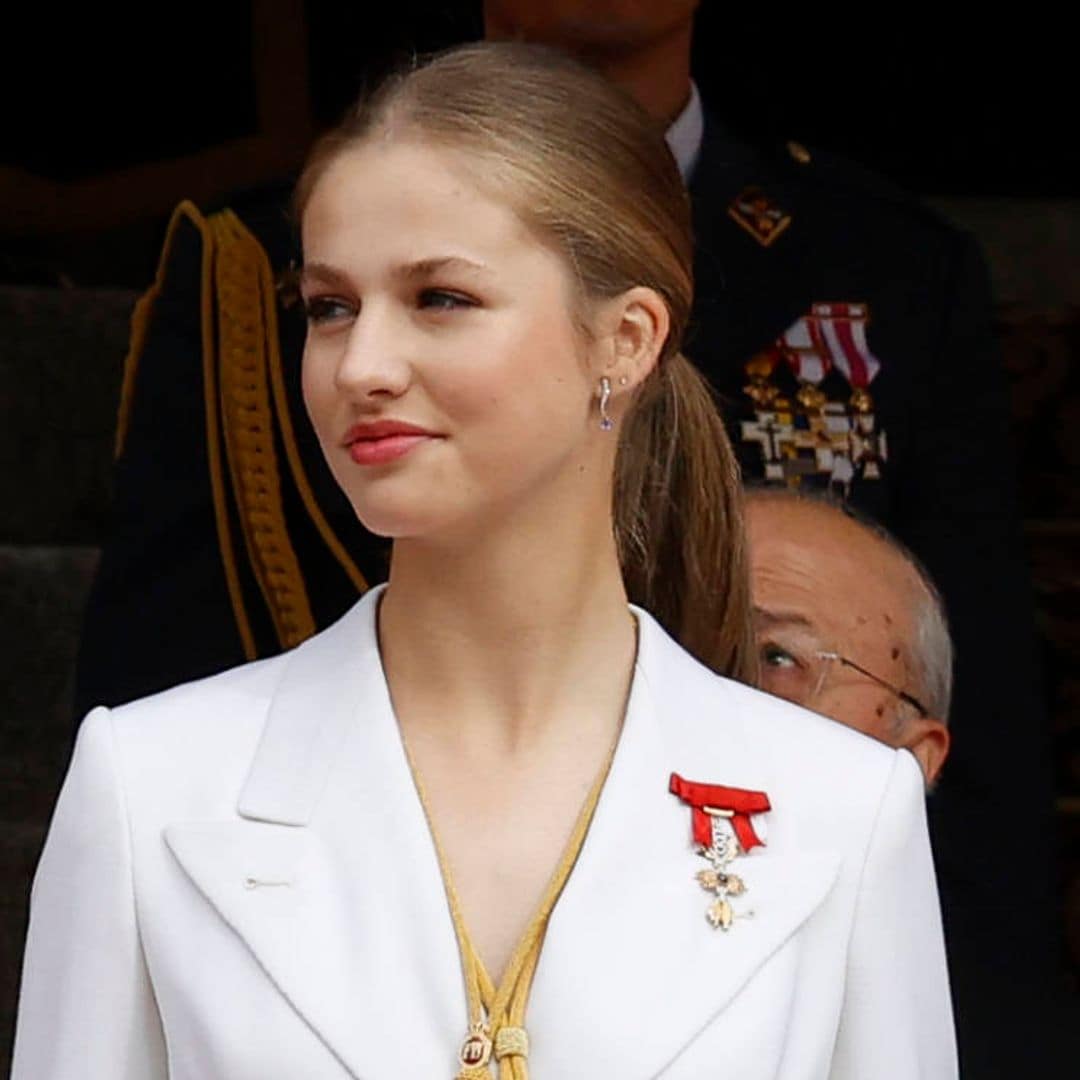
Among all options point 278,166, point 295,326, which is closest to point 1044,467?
point 278,166

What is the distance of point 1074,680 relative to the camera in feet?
10.8

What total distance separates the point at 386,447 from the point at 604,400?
145 mm

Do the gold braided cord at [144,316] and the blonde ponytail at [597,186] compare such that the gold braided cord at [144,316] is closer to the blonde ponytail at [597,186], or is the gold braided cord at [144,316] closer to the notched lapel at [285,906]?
the blonde ponytail at [597,186]

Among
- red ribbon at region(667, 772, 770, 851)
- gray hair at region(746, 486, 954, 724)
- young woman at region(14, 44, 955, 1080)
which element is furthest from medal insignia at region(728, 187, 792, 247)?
red ribbon at region(667, 772, 770, 851)

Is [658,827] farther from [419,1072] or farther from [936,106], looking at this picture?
[936,106]

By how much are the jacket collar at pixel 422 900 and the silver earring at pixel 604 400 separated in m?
0.15

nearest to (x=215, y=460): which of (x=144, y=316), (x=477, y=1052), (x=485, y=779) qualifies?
(x=144, y=316)

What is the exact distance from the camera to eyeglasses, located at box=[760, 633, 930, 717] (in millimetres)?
2314

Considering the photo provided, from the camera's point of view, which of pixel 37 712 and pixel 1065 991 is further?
pixel 37 712

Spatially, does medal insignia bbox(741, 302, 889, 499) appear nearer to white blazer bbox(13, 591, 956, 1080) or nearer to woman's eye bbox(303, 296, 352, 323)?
white blazer bbox(13, 591, 956, 1080)

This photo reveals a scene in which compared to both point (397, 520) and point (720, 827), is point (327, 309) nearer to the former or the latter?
point (397, 520)

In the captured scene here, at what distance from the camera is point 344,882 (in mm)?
1797

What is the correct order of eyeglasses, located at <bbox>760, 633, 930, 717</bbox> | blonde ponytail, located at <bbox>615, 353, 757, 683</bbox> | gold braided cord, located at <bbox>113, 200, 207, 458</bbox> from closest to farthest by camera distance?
blonde ponytail, located at <bbox>615, 353, 757, 683</bbox> < eyeglasses, located at <bbox>760, 633, 930, 717</bbox> < gold braided cord, located at <bbox>113, 200, 207, 458</bbox>

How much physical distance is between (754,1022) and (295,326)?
33.3 inches
